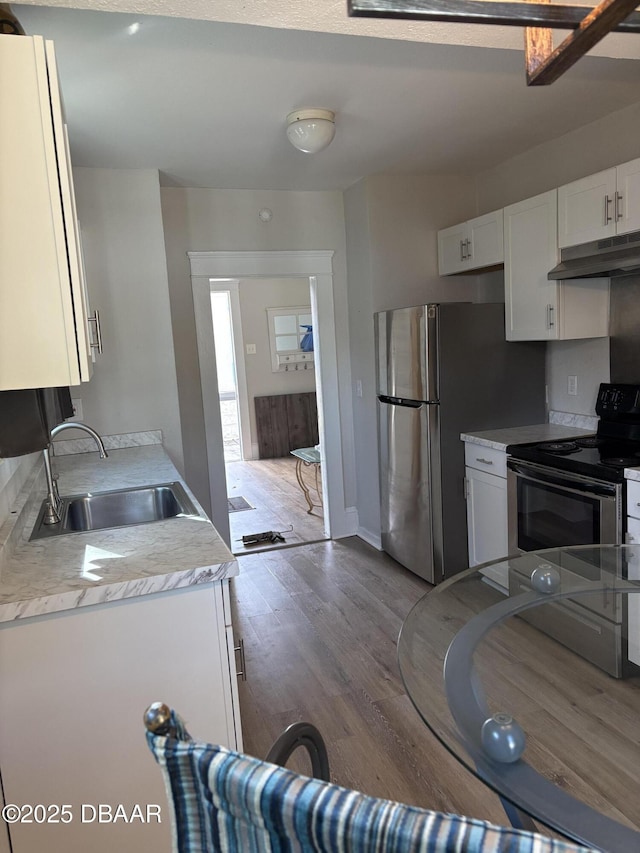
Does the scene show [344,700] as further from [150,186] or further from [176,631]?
[150,186]

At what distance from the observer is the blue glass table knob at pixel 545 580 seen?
68.6 inches

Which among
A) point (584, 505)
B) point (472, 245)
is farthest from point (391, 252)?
point (584, 505)

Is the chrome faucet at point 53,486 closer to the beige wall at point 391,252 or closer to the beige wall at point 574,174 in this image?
the beige wall at point 391,252

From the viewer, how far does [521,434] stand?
319cm

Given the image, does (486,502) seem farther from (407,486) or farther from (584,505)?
(584,505)

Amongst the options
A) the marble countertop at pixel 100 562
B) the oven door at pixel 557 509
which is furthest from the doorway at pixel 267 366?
the marble countertop at pixel 100 562

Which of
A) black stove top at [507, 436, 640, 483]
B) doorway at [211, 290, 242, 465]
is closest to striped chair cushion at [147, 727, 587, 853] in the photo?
black stove top at [507, 436, 640, 483]

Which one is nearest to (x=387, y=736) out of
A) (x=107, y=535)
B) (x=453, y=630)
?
(x=453, y=630)

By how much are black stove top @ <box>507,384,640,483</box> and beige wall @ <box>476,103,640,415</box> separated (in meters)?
0.18

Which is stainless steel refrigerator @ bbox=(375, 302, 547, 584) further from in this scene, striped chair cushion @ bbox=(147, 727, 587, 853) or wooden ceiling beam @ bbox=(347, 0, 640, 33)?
striped chair cushion @ bbox=(147, 727, 587, 853)

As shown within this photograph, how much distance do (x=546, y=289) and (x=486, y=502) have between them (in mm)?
Answer: 1156

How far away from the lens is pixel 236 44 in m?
1.97

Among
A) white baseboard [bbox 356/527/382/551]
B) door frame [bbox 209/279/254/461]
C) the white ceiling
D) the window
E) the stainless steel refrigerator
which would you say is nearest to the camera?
the white ceiling

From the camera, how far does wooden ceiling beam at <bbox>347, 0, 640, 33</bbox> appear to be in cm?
81
